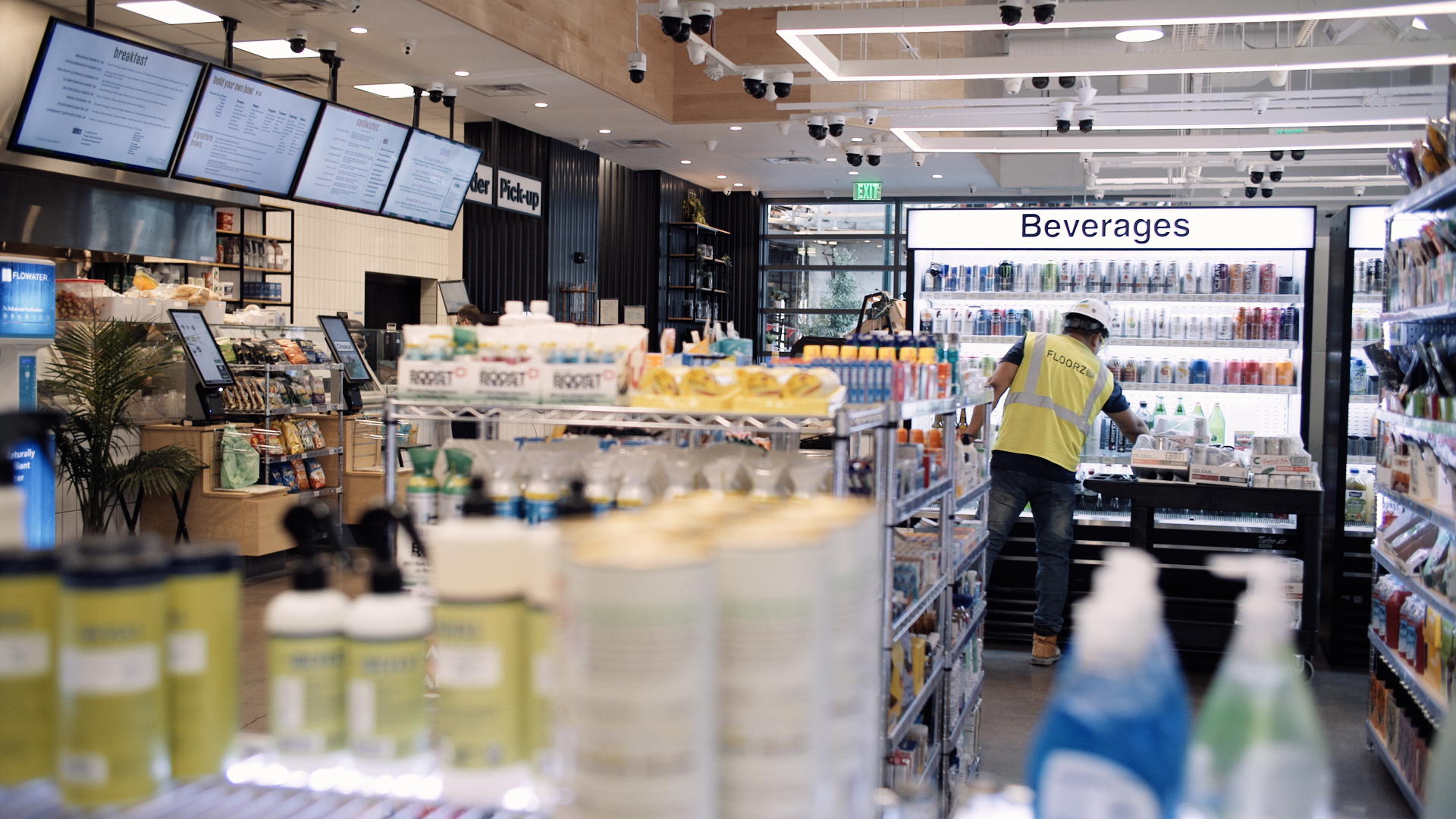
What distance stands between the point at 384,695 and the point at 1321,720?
15.8ft

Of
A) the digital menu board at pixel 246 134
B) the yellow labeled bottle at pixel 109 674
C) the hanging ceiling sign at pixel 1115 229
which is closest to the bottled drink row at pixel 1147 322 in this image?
the hanging ceiling sign at pixel 1115 229

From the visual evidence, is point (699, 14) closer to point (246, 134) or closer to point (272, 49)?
point (246, 134)

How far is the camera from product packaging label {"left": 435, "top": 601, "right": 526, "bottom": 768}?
45.2 inches

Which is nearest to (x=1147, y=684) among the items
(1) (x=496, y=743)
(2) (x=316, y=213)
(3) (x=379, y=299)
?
(1) (x=496, y=743)

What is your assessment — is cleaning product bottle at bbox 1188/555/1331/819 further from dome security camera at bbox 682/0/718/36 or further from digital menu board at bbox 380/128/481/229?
digital menu board at bbox 380/128/481/229

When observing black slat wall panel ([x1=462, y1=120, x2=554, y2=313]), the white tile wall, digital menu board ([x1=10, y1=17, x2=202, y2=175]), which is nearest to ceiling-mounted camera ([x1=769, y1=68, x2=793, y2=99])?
digital menu board ([x1=10, y1=17, x2=202, y2=175])

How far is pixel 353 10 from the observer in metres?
6.86

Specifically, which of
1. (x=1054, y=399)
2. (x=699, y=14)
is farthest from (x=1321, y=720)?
(x=699, y=14)

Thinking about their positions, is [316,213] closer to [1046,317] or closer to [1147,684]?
[1046,317]

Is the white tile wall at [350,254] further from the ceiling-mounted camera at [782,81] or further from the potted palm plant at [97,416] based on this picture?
the ceiling-mounted camera at [782,81]

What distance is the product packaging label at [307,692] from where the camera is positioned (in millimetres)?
1180

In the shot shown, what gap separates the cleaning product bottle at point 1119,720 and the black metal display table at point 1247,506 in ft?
16.6

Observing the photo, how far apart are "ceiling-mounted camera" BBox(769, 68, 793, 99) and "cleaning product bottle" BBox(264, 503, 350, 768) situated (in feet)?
22.1

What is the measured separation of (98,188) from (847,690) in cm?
793
